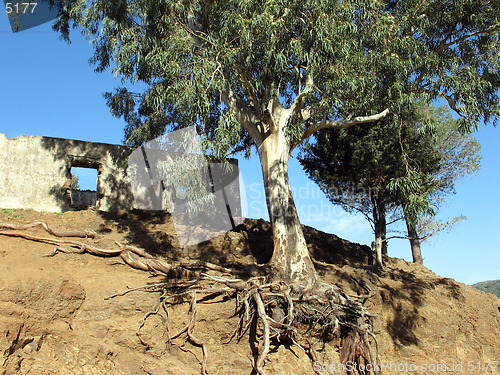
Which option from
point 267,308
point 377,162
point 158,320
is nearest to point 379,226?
point 377,162

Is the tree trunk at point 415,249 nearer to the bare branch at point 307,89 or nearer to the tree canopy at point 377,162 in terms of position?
the tree canopy at point 377,162

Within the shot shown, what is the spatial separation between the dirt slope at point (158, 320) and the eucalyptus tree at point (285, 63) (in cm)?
224

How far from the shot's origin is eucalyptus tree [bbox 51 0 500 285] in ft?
35.6

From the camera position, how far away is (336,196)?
56.4ft

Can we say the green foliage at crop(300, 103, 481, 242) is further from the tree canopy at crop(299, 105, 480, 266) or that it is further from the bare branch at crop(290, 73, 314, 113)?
the bare branch at crop(290, 73, 314, 113)

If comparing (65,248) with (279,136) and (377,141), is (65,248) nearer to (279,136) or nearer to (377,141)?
(279,136)

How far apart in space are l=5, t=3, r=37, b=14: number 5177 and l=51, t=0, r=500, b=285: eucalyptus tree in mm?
842

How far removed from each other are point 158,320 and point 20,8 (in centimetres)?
1050

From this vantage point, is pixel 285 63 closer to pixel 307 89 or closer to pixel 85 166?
pixel 307 89

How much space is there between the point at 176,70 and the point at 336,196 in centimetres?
858

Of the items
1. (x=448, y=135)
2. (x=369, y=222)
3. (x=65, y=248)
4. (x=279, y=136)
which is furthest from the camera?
(x=448, y=135)

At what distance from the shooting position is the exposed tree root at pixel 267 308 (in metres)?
9.50

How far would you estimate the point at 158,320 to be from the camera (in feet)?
30.5

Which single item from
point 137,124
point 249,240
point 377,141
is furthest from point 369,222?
point 137,124
